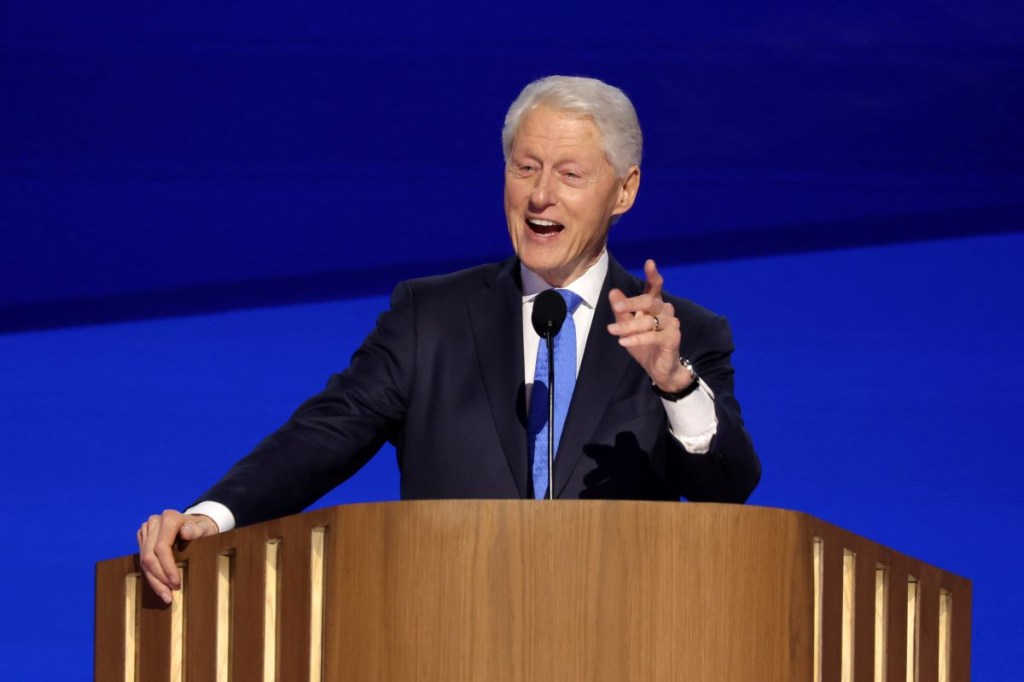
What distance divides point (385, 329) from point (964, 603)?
2.85ft

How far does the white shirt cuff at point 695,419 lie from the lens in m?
2.04

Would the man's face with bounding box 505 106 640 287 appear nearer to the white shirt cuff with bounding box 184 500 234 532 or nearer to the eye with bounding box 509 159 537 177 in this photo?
the eye with bounding box 509 159 537 177

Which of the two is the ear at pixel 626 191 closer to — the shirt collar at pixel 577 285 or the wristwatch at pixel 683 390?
the shirt collar at pixel 577 285

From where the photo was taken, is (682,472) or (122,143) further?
(122,143)

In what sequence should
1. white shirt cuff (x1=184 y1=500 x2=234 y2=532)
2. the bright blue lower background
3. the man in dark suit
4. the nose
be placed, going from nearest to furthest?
white shirt cuff (x1=184 y1=500 x2=234 y2=532), the man in dark suit, the nose, the bright blue lower background

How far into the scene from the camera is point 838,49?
371cm

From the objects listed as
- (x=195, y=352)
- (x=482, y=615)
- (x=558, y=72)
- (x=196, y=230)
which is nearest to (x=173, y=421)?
(x=195, y=352)

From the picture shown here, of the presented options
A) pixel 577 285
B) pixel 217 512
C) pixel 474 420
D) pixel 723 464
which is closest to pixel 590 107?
pixel 577 285

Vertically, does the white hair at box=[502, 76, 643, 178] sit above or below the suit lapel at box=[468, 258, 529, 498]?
above

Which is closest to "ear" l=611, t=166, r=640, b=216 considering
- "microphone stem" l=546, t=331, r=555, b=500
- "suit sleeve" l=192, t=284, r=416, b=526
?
"suit sleeve" l=192, t=284, r=416, b=526

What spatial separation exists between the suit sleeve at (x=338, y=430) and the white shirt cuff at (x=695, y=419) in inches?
17.5

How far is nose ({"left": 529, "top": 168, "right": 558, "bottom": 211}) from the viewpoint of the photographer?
2383mm

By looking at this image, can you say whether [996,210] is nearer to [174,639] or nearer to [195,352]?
[195,352]

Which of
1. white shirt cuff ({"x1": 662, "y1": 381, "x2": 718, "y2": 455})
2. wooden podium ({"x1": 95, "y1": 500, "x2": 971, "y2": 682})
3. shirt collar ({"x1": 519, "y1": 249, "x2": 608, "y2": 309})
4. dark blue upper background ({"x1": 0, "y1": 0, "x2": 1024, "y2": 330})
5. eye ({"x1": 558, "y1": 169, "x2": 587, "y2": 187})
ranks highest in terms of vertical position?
dark blue upper background ({"x1": 0, "y1": 0, "x2": 1024, "y2": 330})
